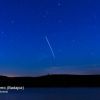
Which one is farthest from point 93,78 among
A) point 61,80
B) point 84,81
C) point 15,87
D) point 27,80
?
point 15,87

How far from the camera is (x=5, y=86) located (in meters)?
174

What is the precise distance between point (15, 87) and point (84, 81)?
73.2m

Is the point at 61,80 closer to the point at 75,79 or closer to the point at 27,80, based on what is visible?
the point at 75,79

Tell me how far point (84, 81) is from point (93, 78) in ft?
33.5

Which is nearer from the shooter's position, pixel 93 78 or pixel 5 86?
pixel 5 86

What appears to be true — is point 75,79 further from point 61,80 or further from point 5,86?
point 5,86

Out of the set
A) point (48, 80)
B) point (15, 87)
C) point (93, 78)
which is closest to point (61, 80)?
point (48, 80)

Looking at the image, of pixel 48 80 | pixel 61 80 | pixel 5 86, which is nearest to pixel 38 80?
pixel 48 80

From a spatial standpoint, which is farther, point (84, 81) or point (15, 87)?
point (84, 81)

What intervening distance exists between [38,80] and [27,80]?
11.7 meters

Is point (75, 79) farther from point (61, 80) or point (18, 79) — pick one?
point (18, 79)

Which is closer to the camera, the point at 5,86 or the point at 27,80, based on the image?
the point at 5,86

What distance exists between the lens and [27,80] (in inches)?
7717

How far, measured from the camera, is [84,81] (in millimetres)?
198750
